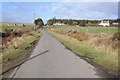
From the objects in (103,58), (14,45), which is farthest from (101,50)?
(14,45)

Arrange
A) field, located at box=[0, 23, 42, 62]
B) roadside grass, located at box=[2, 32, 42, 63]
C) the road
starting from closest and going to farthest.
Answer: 1. the road
2. roadside grass, located at box=[2, 32, 42, 63]
3. field, located at box=[0, 23, 42, 62]

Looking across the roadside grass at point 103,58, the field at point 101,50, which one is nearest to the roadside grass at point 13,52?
the field at point 101,50

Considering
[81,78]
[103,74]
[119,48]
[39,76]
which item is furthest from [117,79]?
[119,48]

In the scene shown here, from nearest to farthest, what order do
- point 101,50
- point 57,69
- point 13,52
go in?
point 57,69, point 101,50, point 13,52

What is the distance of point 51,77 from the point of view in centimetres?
650

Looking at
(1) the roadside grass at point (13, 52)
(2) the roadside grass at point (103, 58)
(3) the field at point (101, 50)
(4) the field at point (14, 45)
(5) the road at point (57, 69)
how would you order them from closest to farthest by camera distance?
(5) the road at point (57, 69)
(2) the roadside grass at point (103, 58)
(3) the field at point (101, 50)
(1) the roadside grass at point (13, 52)
(4) the field at point (14, 45)

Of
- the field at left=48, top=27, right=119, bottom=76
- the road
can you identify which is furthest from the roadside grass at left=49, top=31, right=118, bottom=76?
the road

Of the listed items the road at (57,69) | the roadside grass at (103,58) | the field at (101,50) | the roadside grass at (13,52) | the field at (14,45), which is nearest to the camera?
the road at (57,69)

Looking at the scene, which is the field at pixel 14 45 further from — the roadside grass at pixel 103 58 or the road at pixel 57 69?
the roadside grass at pixel 103 58

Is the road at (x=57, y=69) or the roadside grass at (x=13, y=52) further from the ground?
the roadside grass at (x=13, y=52)

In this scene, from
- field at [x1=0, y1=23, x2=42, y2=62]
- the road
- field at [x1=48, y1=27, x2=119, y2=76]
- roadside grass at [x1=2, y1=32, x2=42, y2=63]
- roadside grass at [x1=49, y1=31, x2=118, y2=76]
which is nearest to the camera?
the road

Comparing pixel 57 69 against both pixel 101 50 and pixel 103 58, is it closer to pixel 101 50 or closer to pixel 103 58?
pixel 103 58

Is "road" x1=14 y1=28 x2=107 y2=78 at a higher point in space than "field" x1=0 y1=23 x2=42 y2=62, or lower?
lower

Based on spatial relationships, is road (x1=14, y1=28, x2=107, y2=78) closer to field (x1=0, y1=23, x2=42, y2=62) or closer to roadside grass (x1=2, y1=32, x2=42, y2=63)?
roadside grass (x1=2, y1=32, x2=42, y2=63)
